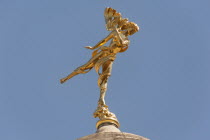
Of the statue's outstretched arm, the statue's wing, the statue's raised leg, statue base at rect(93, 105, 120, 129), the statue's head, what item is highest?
the statue's wing

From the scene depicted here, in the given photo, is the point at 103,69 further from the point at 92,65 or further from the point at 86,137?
the point at 86,137

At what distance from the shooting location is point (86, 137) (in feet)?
59.9

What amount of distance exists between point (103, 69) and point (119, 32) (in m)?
1.40

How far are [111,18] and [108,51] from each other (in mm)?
1808

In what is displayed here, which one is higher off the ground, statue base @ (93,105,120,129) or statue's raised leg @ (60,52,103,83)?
statue's raised leg @ (60,52,103,83)

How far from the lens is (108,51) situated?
21.9 meters

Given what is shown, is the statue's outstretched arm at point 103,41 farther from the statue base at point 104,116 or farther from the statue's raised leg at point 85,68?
the statue base at point 104,116

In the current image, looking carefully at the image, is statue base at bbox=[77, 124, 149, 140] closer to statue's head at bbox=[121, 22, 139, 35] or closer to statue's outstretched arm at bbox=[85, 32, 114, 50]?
statue's outstretched arm at bbox=[85, 32, 114, 50]

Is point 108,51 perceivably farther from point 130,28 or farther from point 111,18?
point 111,18

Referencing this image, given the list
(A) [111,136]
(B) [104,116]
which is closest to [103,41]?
(B) [104,116]

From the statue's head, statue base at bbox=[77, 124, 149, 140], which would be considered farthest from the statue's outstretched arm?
statue base at bbox=[77, 124, 149, 140]

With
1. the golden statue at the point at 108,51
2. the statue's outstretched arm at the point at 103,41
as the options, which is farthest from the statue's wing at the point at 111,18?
the statue's outstretched arm at the point at 103,41

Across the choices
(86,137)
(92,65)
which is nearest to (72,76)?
(92,65)

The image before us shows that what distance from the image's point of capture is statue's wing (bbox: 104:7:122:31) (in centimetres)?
2300
